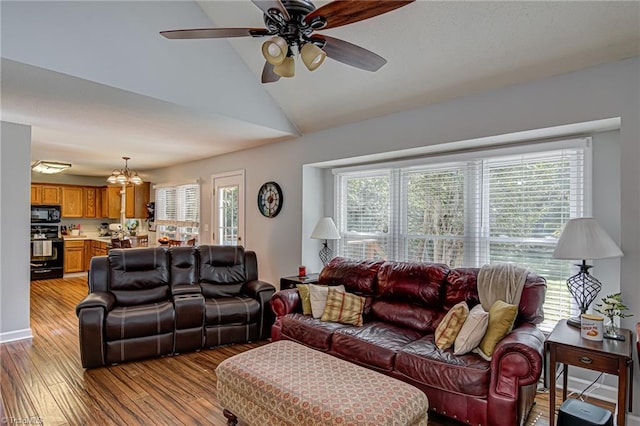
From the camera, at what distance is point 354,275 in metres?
3.72

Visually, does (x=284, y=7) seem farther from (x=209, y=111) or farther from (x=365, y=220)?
(x=365, y=220)

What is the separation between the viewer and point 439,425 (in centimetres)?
246

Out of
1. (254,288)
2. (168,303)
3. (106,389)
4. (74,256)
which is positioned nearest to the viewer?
(106,389)

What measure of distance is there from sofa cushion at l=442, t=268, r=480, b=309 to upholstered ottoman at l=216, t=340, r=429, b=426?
3.76 ft

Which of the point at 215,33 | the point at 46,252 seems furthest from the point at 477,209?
the point at 46,252

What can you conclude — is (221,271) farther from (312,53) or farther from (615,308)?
(615,308)

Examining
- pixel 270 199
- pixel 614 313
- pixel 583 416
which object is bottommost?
pixel 583 416

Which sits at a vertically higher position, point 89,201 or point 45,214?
point 89,201

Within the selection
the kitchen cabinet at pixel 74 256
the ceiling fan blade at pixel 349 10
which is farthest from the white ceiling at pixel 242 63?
the kitchen cabinet at pixel 74 256

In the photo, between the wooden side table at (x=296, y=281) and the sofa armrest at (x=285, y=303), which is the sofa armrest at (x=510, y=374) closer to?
the sofa armrest at (x=285, y=303)

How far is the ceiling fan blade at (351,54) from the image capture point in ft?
7.14

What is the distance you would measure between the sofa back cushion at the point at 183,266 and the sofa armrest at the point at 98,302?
2.23ft

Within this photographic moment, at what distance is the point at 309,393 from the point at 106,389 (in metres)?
1.96

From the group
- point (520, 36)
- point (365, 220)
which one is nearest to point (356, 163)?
point (365, 220)
